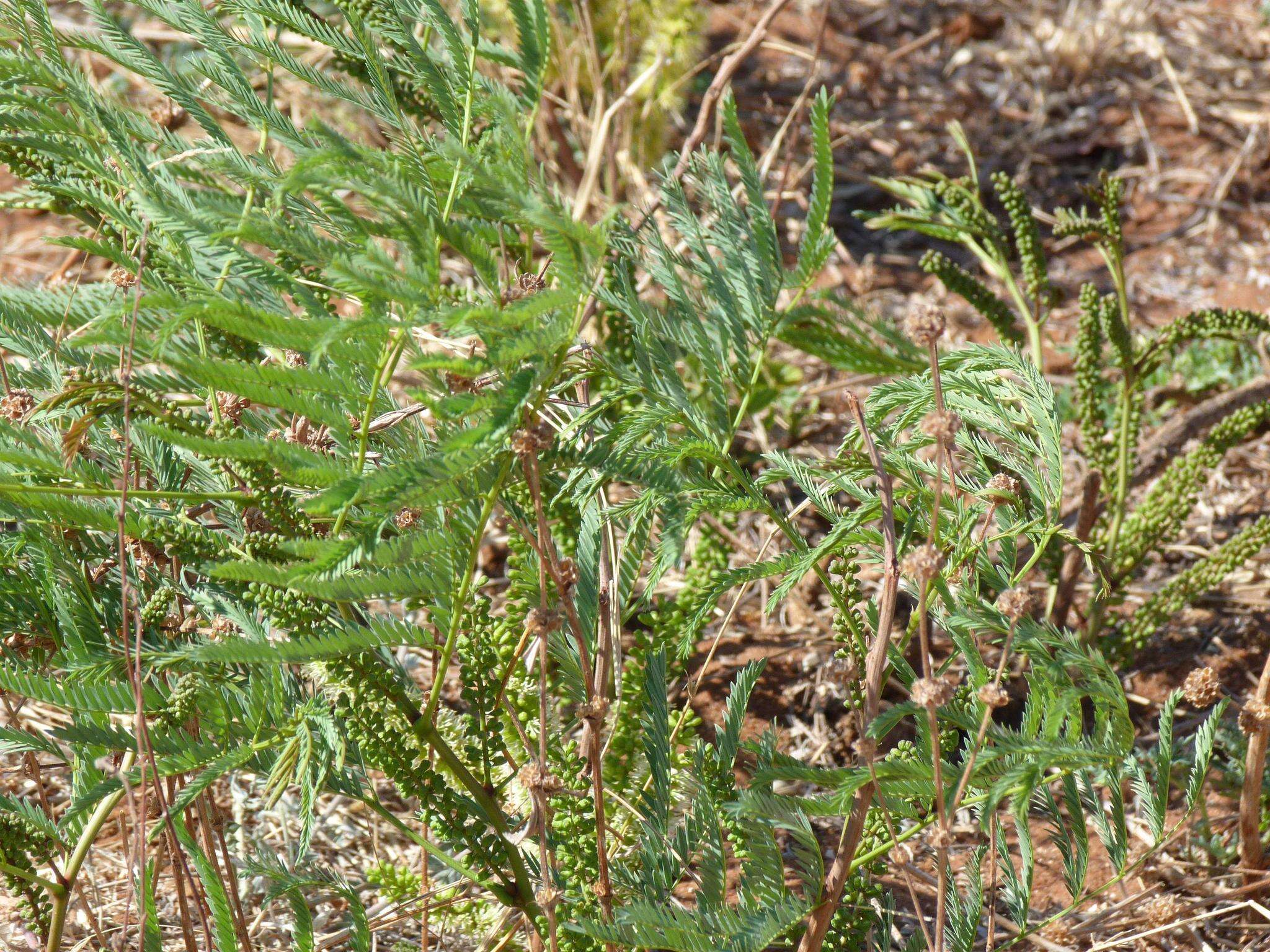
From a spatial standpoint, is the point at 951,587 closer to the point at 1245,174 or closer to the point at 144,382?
the point at 144,382

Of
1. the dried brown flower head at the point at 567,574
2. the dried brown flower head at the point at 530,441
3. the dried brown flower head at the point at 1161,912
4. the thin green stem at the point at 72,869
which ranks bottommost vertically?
the dried brown flower head at the point at 1161,912

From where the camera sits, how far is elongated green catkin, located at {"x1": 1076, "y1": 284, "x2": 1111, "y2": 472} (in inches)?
76.4

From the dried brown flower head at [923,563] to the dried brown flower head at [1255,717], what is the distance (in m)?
0.64

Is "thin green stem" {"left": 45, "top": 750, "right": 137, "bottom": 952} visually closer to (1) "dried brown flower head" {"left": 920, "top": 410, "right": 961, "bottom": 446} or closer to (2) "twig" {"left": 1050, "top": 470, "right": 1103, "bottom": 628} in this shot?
(1) "dried brown flower head" {"left": 920, "top": 410, "right": 961, "bottom": 446}

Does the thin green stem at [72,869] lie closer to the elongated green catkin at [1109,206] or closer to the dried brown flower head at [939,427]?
the dried brown flower head at [939,427]

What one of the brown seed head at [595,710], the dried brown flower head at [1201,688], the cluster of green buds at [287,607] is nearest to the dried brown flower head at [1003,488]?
the dried brown flower head at [1201,688]

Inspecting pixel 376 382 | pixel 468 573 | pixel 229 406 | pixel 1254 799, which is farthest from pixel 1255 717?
pixel 229 406

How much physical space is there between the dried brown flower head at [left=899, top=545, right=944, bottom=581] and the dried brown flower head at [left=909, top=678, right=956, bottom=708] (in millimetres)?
81

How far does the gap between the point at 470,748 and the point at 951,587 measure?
553 mm

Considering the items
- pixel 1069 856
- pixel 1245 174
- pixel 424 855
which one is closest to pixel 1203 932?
pixel 1069 856

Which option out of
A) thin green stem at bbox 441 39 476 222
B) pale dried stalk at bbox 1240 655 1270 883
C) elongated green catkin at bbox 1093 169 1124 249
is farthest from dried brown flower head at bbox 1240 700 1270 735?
thin green stem at bbox 441 39 476 222

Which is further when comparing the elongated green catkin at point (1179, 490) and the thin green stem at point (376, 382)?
the elongated green catkin at point (1179, 490)

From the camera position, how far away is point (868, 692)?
104 cm

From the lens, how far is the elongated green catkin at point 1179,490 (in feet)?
6.22
